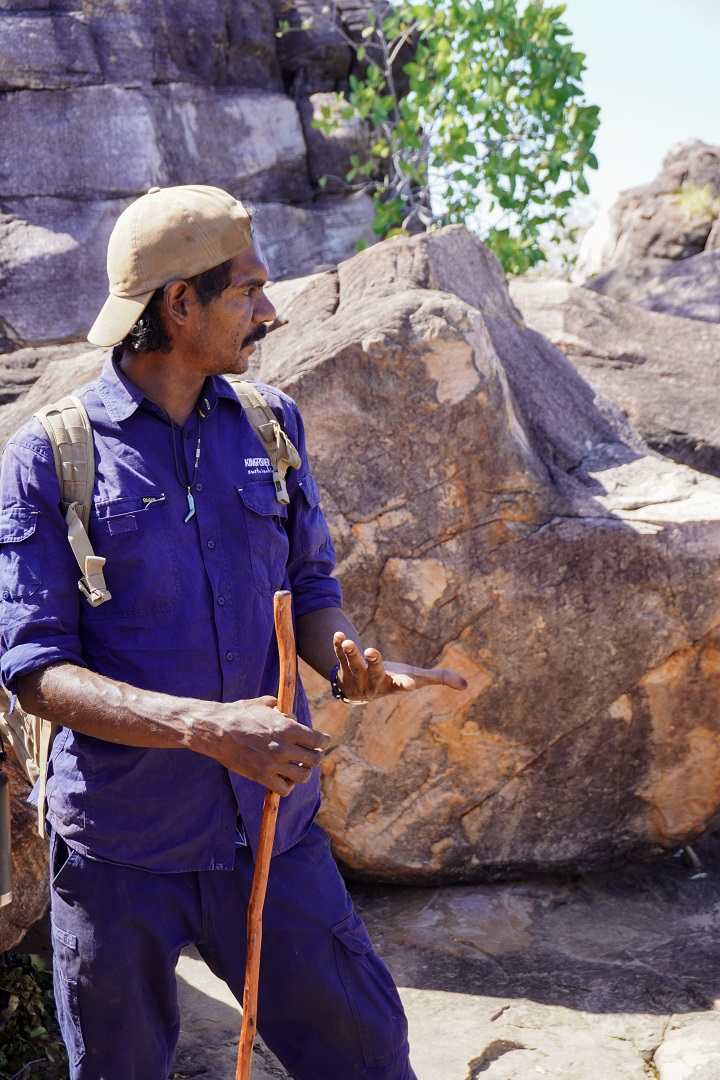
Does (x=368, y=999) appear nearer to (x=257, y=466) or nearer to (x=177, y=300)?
(x=257, y=466)

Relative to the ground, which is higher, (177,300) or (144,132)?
(144,132)

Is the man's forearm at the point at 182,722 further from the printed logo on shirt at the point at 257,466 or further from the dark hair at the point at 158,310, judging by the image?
the dark hair at the point at 158,310

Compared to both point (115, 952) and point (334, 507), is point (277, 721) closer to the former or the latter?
point (115, 952)

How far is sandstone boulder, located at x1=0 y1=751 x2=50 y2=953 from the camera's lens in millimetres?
3029

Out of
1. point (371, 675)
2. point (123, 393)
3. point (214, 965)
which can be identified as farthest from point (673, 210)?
point (214, 965)

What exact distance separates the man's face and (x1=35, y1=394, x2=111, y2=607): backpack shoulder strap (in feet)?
0.87

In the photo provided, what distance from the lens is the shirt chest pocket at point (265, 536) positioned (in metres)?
2.14

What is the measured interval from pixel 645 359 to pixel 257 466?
137 inches

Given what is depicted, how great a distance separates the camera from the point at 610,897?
3771 millimetres

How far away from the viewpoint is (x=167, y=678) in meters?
2.00

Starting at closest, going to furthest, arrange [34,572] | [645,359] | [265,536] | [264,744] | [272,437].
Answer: [264,744]
[34,572]
[265,536]
[272,437]
[645,359]

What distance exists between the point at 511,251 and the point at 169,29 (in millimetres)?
4607

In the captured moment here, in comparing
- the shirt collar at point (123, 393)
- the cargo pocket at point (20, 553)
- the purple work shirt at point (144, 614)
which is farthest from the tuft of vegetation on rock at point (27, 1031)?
the shirt collar at point (123, 393)

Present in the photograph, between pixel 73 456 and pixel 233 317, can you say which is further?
pixel 233 317
